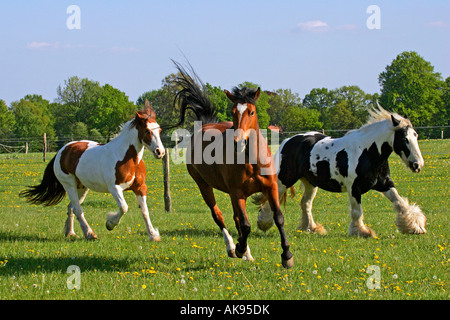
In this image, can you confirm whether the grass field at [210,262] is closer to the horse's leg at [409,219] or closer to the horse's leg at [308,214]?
the horse's leg at [409,219]

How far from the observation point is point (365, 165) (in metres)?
8.59

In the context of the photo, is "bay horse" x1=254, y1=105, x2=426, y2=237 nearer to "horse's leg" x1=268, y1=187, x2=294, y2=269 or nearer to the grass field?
the grass field

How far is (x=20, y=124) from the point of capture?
75375 millimetres

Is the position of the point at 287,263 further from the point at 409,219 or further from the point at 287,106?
the point at 287,106

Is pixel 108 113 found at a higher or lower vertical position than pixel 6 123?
higher

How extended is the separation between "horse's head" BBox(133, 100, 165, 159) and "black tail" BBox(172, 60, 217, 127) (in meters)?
0.56

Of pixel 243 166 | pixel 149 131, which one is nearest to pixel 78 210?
pixel 149 131

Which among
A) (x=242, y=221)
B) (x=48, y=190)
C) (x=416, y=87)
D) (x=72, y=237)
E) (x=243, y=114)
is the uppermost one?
(x=416, y=87)

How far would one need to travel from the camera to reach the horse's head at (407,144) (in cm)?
830

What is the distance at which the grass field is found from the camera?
5.30m

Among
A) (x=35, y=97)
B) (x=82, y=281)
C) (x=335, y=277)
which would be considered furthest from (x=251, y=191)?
(x=35, y=97)

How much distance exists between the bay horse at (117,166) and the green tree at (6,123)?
6658cm

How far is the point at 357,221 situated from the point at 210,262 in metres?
3.10
